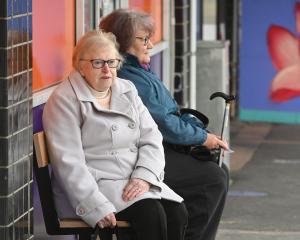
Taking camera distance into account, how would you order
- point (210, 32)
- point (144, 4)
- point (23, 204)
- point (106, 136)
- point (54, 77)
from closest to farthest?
point (23, 204) → point (106, 136) → point (54, 77) → point (144, 4) → point (210, 32)

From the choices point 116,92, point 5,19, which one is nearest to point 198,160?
point 116,92

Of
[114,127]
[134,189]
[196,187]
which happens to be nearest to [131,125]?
[114,127]

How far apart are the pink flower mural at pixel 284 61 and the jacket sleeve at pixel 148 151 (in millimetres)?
8331

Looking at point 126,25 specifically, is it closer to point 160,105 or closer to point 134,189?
point 160,105

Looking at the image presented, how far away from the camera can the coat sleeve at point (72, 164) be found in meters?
4.71

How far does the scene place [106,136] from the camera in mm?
4895

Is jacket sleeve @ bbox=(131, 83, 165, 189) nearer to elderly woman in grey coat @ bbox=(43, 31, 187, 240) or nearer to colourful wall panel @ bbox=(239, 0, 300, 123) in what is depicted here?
elderly woman in grey coat @ bbox=(43, 31, 187, 240)

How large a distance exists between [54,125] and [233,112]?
9.06 metres

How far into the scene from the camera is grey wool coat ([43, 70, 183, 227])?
187 inches

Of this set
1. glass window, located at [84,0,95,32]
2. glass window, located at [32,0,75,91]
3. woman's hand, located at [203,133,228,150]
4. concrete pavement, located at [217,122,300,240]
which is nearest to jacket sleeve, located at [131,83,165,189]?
glass window, located at [32,0,75,91]

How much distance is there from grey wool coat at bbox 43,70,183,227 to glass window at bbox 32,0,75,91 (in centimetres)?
32

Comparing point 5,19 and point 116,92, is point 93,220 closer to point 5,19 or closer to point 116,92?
point 116,92

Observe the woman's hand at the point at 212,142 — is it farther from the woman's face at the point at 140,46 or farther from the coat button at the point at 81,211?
the coat button at the point at 81,211

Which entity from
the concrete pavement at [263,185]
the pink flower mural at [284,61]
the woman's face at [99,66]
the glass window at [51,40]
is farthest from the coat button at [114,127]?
the pink flower mural at [284,61]
